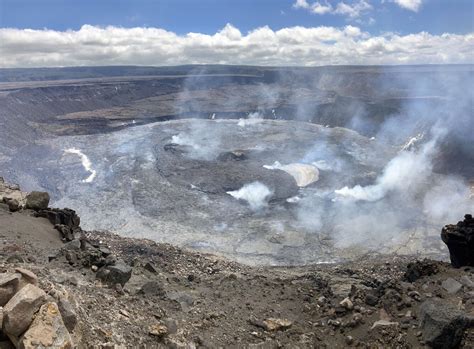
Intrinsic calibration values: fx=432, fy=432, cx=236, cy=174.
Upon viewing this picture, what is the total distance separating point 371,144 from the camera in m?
47.4

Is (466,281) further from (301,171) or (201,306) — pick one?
(301,171)

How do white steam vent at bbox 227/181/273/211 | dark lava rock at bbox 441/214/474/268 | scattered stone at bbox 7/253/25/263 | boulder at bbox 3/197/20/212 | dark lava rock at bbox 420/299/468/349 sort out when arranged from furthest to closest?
white steam vent at bbox 227/181/273/211 < boulder at bbox 3/197/20/212 < dark lava rock at bbox 441/214/474/268 < scattered stone at bbox 7/253/25/263 < dark lava rock at bbox 420/299/468/349

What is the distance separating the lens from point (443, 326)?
7.25m

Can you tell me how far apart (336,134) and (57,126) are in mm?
38669

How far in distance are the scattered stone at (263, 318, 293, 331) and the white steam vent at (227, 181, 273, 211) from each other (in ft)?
61.0

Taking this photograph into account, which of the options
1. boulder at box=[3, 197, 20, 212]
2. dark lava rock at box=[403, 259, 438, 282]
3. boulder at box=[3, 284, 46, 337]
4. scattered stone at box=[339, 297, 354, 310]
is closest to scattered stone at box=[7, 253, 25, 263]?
boulder at box=[3, 284, 46, 337]

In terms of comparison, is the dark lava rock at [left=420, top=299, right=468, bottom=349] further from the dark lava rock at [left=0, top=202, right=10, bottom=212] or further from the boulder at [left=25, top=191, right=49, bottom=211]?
the boulder at [left=25, top=191, right=49, bottom=211]

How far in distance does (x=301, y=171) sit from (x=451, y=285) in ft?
88.8

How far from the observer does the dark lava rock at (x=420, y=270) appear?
1046cm

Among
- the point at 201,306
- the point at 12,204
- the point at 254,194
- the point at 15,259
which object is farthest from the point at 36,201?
the point at 254,194

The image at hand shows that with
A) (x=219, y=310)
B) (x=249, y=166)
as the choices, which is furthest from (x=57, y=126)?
(x=219, y=310)

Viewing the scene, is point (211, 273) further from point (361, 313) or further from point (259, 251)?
point (259, 251)

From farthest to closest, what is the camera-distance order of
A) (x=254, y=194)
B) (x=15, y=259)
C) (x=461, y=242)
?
(x=254, y=194) → (x=461, y=242) → (x=15, y=259)

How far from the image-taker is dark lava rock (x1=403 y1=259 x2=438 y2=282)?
10.5 metres
